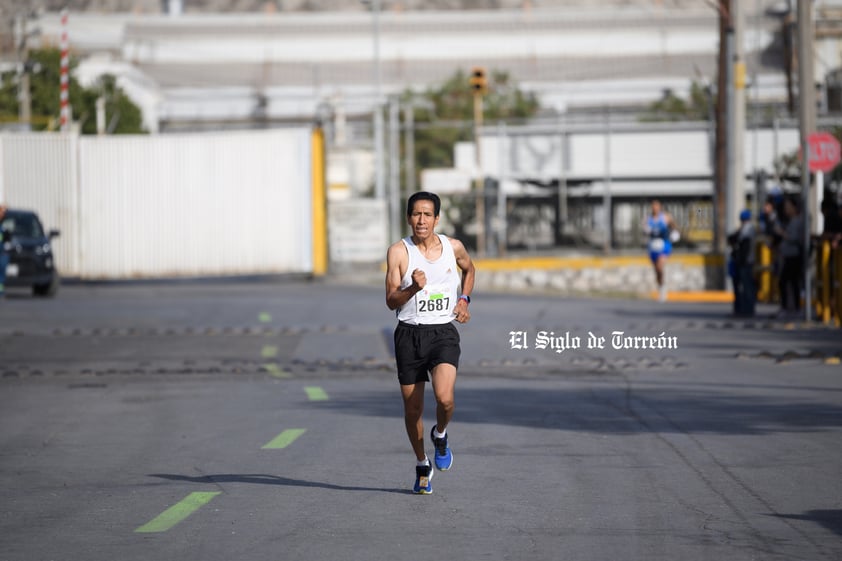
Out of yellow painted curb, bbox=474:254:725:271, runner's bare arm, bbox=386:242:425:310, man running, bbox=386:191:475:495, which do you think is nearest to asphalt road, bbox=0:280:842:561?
man running, bbox=386:191:475:495

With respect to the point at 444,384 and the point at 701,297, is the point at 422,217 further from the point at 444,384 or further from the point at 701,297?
the point at 701,297

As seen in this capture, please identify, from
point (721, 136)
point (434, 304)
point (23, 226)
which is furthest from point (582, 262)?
point (434, 304)

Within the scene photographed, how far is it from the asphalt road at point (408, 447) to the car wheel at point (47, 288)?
397 inches

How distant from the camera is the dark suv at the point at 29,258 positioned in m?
32.0

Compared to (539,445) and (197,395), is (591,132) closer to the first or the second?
(197,395)

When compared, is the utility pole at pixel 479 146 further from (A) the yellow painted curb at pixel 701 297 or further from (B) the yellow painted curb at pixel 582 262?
(A) the yellow painted curb at pixel 701 297

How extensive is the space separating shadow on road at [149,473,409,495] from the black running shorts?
0.73 metres

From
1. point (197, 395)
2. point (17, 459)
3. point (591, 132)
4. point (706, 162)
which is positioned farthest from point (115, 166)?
point (17, 459)

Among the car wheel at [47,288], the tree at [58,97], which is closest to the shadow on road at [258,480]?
the car wheel at [47,288]

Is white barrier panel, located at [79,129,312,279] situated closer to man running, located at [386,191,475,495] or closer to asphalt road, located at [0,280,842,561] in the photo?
asphalt road, located at [0,280,842,561]

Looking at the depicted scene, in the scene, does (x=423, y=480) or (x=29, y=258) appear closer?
(x=423, y=480)

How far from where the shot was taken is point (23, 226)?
33.3 metres

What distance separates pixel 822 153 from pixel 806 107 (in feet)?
3.54

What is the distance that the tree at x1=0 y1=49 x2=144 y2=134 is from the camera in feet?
227
